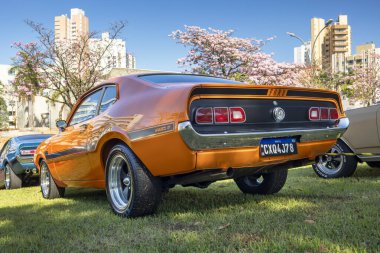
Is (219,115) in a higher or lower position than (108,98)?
lower

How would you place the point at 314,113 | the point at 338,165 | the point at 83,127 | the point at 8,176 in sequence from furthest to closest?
the point at 8,176 → the point at 338,165 → the point at 83,127 → the point at 314,113

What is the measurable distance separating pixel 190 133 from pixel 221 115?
362 millimetres

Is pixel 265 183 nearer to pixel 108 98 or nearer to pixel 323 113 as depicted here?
pixel 323 113

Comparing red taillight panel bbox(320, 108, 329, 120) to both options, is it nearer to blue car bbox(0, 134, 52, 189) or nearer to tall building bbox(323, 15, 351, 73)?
blue car bbox(0, 134, 52, 189)

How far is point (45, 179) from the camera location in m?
6.54

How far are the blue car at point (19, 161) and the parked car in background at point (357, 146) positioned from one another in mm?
5802

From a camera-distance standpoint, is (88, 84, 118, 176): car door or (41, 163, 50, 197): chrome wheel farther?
(41, 163, 50, 197): chrome wheel

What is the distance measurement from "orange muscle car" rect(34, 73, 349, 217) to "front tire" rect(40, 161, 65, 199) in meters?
1.43

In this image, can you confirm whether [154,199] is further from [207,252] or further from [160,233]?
[207,252]

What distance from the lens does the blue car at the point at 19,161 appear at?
913 centimetres

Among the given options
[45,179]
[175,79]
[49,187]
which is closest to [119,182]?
[175,79]

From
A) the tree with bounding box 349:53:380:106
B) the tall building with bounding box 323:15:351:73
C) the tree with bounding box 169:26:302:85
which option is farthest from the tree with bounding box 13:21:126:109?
the tall building with bounding box 323:15:351:73

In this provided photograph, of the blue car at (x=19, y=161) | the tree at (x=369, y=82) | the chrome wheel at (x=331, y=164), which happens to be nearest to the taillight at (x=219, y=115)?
the chrome wheel at (x=331, y=164)

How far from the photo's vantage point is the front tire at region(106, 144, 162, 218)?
3.90 meters
